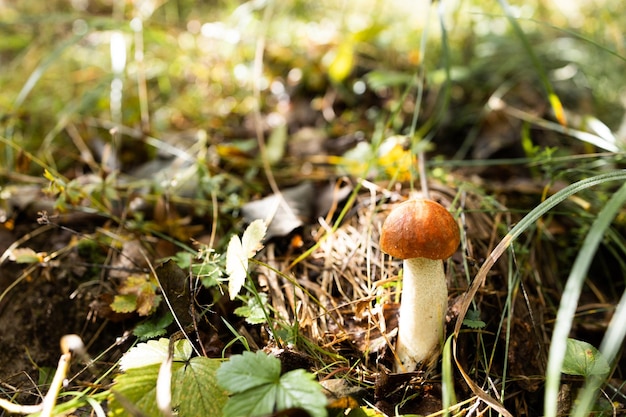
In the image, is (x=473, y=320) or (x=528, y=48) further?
(x=528, y=48)

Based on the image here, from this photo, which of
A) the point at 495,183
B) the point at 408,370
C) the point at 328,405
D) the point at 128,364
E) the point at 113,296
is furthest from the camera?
the point at 495,183

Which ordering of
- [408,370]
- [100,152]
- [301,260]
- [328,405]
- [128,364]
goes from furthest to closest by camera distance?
[100,152]
[301,260]
[408,370]
[128,364]
[328,405]

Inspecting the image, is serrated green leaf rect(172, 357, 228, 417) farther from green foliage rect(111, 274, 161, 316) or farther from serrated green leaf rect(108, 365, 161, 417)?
green foliage rect(111, 274, 161, 316)

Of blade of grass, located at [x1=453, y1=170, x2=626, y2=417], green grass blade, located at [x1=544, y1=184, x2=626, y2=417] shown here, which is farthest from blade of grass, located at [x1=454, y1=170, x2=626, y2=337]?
green grass blade, located at [x1=544, y1=184, x2=626, y2=417]

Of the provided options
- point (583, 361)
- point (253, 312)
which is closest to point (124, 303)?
point (253, 312)

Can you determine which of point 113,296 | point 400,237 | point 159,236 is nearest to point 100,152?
point 159,236

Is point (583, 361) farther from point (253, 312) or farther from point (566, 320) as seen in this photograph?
point (253, 312)

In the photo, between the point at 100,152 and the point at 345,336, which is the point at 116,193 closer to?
the point at 100,152
